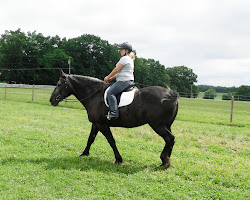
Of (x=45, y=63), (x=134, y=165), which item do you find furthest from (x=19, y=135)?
(x=45, y=63)

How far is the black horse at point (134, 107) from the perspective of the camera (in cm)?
566

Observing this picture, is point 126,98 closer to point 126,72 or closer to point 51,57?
point 126,72

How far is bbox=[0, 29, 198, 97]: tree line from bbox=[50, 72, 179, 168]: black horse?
71.3 meters

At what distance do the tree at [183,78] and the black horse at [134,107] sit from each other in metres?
96.4

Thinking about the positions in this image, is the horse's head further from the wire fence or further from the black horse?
the wire fence

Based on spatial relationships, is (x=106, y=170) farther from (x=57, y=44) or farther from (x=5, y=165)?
(x=57, y=44)

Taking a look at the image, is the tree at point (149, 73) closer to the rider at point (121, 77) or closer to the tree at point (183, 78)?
the tree at point (183, 78)

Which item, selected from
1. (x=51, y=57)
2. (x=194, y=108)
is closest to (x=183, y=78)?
(x=51, y=57)

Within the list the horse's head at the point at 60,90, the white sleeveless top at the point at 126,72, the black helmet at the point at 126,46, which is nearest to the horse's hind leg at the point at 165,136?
the white sleeveless top at the point at 126,72

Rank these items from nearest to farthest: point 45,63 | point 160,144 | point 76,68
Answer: point 160,144, point 45,63, point 76,68

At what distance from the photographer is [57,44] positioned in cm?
8512

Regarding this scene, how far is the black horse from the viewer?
5.66m

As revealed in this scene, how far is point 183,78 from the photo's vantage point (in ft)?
345

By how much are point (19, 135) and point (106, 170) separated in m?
4.59
